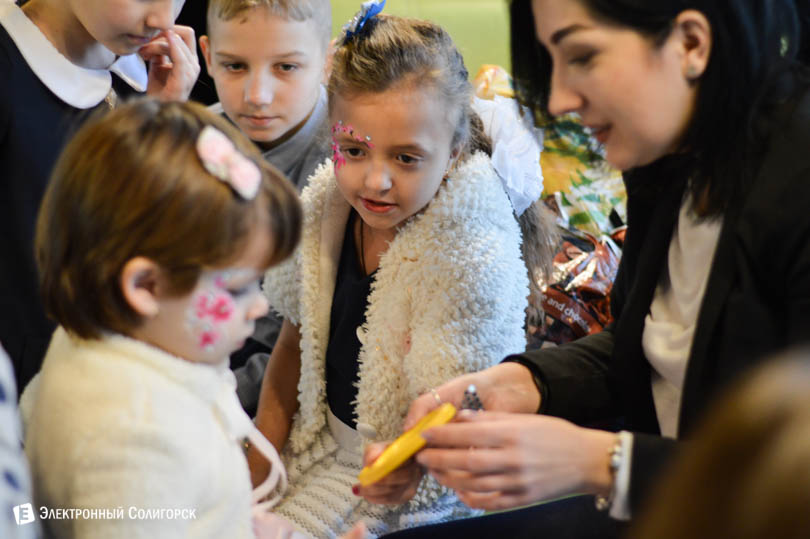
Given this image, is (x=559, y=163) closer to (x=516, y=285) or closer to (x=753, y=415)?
(x=516, y=285)

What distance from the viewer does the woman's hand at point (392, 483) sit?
35.9 inches

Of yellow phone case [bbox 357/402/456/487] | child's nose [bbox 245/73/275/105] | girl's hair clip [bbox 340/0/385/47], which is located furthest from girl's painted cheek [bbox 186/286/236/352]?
child's nose [bbox 245/73/275/105]

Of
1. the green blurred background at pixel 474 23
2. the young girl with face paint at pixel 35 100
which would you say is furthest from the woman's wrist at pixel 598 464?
the green blurred background at pixel 474 23

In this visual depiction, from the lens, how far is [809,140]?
797 millimetres

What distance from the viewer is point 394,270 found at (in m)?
1.23

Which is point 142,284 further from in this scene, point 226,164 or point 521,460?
point 521,460

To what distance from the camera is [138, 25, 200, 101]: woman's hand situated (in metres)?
1.53

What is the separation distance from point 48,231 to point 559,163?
68.3 inches

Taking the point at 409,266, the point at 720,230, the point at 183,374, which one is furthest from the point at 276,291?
the point at 720,230

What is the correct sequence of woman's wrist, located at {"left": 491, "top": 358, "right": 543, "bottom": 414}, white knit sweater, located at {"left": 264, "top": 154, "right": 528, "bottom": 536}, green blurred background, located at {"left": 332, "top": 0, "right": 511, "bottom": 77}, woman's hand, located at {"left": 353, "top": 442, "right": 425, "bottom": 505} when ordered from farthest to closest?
green blurred background, located at {"left": 332, "top": 0, "right": 511, "bottom": 77}, white knit sweater, located at {"left": 264, "top": 154, "right": 528, "bottom": 536}, woman's wrist, located at {"left": 491, "top": 358, "right": 543, "bottom": 414}, woman's hand, located at {"left": 353, "top": 442, "right": 425, "bottom": 505}

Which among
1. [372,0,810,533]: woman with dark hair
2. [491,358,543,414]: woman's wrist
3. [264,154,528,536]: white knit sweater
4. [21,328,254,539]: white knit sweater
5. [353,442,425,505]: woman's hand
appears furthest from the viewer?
[264,154,528,536]: white knit sweater

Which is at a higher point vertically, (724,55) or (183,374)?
(724,55)

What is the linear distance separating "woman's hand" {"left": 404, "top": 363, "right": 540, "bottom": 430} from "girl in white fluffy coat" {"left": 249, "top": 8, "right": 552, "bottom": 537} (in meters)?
0.12

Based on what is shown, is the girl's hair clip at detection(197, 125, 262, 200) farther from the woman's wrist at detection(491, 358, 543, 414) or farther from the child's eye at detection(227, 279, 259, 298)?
the woman's wrist at detection(491, 358, 543, 414)
